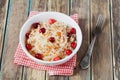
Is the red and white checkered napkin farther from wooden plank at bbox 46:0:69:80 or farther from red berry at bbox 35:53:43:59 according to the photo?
wooden plank at bbox 46:0:69:80

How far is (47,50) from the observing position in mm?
993

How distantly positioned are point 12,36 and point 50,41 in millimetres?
170

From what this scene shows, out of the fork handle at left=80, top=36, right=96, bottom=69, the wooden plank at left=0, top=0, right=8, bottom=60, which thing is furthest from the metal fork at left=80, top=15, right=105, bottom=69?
the wooden plank at left=0, top=0, right=8, bottom=60

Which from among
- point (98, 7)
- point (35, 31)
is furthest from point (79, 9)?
point (35, 31)

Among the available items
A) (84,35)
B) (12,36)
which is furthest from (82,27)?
(12,36)

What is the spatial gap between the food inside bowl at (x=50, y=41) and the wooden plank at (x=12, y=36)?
0.07 meters

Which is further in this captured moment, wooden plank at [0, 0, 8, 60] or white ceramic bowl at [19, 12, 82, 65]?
wooden plank at [0, 0, 8, 60]

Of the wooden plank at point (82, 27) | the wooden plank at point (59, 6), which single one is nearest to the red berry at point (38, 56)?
the wooden plank at point (82, 27)

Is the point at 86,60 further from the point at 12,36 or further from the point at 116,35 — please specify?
the point at 12,36

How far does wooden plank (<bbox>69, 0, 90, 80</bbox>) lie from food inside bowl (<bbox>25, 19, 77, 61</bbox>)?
0.06m

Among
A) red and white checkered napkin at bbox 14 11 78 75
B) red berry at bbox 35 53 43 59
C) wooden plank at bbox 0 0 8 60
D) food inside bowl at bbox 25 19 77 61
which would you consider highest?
wooden plank at bbox 0 0 8 60

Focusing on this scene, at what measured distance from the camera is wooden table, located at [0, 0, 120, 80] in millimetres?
1021

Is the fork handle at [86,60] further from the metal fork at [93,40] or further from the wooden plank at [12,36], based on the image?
the wooden plank at [12,36]

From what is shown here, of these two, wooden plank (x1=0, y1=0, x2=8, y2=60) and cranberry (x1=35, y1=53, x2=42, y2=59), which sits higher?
wooden plank (x1=0, y1=0, x2=8, y2=60)
